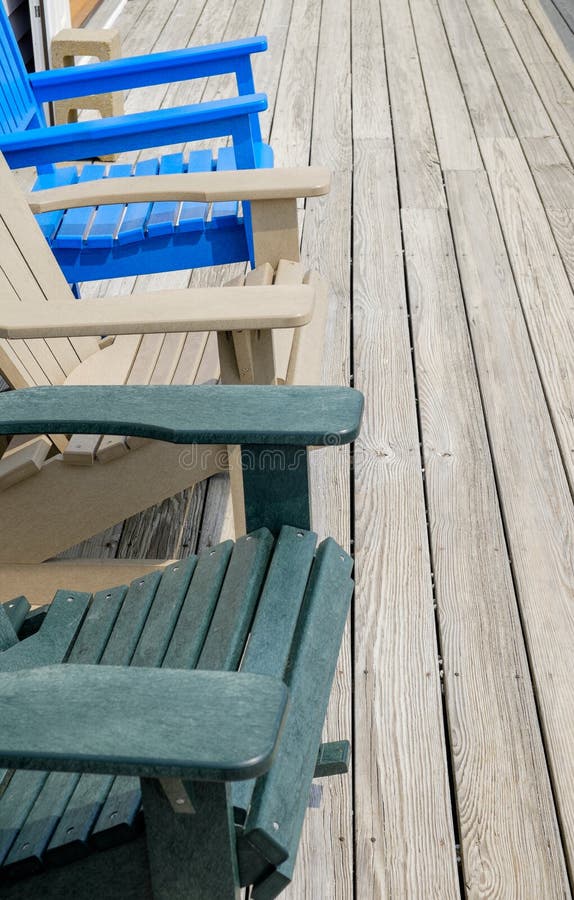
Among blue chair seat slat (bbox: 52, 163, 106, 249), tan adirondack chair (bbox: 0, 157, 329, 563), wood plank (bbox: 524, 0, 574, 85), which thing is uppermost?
tan adirondack chair (bbox: 0, 157, 329, 563)

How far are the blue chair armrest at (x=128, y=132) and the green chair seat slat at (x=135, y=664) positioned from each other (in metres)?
1.41

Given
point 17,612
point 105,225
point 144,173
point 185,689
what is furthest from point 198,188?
point 185,689

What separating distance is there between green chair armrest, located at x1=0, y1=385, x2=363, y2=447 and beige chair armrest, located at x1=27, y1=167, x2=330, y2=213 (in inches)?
31.5

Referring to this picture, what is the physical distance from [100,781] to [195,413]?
1.50 ft

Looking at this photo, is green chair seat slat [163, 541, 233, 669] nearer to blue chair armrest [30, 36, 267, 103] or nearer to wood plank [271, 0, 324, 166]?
blue chair armrest [30, 36, 267, 103]

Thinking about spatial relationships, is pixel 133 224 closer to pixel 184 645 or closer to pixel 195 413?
pixel 195 413

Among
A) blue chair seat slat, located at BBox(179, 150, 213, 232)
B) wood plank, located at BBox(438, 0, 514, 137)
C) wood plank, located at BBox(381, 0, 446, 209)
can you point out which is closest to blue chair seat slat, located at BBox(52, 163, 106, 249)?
blue chair seat slat, located at BBox(179, 150, 213, 232)

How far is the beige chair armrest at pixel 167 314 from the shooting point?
153 cm

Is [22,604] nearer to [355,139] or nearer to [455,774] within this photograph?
[455,774]

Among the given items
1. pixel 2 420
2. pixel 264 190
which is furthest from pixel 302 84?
pixel 2 420

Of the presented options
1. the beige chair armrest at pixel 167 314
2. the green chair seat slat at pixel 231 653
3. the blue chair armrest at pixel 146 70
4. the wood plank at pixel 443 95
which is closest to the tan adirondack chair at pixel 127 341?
the beige chair armrest at pixel 167 314

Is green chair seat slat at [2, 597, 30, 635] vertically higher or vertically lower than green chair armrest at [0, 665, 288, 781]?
lower

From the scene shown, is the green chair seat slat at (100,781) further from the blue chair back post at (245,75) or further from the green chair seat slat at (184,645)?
the blue chair back post at (245,75)

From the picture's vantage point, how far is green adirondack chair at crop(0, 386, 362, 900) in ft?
2.58
